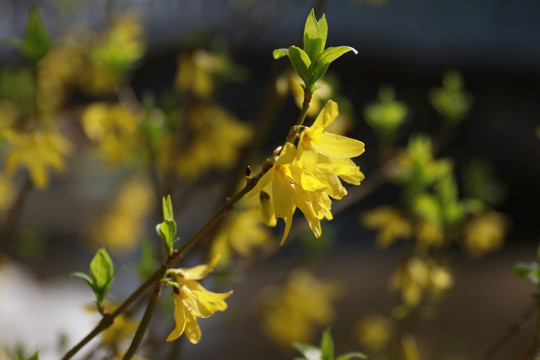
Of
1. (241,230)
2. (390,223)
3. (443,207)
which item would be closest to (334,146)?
(443,207)

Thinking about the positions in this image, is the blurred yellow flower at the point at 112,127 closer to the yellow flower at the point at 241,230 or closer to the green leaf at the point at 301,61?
the yellow flower at the point at 241,230

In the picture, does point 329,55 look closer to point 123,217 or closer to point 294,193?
point 294,193

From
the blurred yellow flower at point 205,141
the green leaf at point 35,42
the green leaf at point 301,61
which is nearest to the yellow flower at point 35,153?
the green leaf at point 35,42

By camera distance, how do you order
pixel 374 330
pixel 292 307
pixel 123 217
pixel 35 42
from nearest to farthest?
pixel 35 42
pixel 292 307
pixel 374 330
pixel 123 217

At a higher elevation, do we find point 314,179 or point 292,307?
point 314,179

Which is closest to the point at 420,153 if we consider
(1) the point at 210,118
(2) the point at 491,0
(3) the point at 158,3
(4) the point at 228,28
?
(1) the point at 210,118

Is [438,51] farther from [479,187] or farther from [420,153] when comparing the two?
[420,153]

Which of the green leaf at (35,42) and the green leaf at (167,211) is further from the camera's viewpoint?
the green leaf at (35,42)
